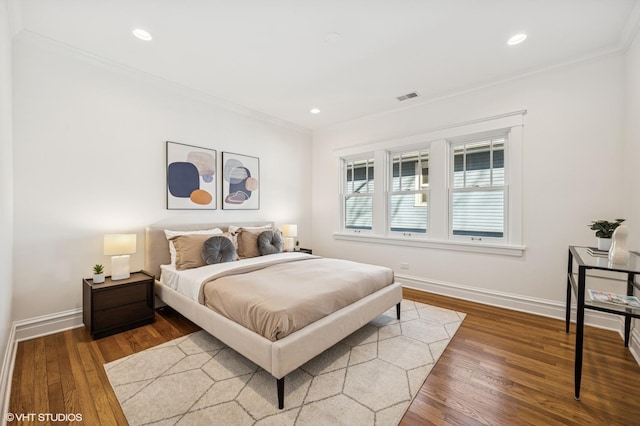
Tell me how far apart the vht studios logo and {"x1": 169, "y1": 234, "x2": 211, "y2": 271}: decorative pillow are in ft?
4.91

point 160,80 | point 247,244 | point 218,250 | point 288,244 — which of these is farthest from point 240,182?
point 160,80

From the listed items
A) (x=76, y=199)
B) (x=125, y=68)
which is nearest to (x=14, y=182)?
(x=76, y=199)

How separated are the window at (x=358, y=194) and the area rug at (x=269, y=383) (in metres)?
2.51

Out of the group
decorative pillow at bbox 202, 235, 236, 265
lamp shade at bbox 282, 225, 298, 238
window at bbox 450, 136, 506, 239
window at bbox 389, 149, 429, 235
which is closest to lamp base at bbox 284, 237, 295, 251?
lamp shade at bbox 282, 225, 298, 238

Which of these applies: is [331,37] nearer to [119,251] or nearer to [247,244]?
[247,244]

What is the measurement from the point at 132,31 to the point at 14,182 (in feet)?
5.74

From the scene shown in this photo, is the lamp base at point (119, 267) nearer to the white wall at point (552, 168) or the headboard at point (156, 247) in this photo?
the headboard at point (156, 247)

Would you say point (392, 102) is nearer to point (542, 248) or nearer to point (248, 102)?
point (248, 102)

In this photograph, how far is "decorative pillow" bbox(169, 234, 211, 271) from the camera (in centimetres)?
304

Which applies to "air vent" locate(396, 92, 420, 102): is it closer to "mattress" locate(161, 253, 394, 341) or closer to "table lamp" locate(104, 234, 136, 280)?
"mattress" locate(161, 253, 394, 341)

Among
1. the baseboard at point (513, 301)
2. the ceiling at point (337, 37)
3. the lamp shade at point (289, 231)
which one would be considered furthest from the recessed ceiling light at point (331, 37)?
the baseboard at point (513, 301)

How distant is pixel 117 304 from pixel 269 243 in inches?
70.2

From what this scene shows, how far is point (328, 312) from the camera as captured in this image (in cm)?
215

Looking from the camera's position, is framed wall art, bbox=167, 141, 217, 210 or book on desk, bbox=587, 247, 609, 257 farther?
framed wall art, bbox=167, 141, 217, 210
